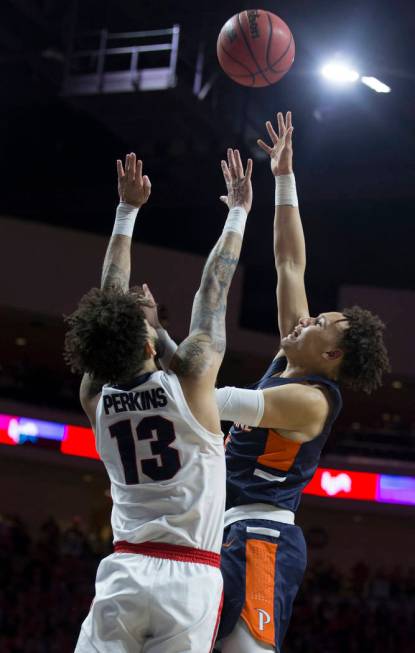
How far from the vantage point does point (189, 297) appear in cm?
1773

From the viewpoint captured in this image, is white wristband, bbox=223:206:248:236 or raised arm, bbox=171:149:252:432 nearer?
raised arm, bbox=171:149:252:432

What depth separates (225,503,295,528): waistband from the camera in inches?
171

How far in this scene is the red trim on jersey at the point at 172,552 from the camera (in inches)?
141

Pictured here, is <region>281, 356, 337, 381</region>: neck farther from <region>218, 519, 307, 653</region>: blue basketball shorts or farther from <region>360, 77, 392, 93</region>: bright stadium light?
<region>360, 77, 392, 93</region>: bright stadium light

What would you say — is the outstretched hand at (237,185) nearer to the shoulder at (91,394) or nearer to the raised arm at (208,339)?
the raised arm at (208,339)

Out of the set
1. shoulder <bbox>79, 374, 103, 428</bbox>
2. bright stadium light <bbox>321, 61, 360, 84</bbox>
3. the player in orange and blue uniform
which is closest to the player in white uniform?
shoulder <bbox>79, 374, 103, 428</bbox>

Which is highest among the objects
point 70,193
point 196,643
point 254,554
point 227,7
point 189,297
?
point 227,7

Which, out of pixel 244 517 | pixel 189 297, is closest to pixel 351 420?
pixel 189 297

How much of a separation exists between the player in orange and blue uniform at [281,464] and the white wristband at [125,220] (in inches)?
37.2

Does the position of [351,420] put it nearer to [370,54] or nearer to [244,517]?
[370,54]

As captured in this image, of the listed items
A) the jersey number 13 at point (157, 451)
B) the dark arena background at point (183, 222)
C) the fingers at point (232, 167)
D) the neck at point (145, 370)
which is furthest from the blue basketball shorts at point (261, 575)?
the dark arena background at point (183, 222)

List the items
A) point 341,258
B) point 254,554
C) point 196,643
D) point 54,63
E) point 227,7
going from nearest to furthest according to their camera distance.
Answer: point 196,643, point 254,554, point 227,7, point 54,63, point 341,258

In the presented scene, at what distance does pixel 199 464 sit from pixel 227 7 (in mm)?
10065

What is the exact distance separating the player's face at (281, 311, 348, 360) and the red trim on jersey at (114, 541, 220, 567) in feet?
4.14
